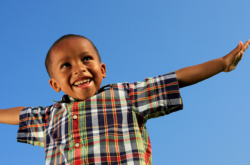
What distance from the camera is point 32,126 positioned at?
2184 mm

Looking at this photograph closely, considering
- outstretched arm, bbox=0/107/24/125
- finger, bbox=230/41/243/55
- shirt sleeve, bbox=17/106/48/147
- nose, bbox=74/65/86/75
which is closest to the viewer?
finger, bbox=230/41/243/55

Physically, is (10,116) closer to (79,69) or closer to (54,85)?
(54,85)

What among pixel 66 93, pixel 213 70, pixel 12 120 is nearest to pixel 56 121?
pixel 66 93

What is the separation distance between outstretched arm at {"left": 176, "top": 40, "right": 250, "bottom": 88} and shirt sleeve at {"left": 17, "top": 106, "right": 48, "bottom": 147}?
1196mm

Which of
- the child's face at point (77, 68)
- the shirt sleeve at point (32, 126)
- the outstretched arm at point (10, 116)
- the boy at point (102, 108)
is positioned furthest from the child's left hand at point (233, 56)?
the outstretched arm at point (10, 116)

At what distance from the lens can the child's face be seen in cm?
202

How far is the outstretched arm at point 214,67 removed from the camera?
5.75 feet

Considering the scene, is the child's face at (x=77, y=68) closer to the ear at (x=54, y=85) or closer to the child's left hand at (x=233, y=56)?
the ear at (x=54, y=85)

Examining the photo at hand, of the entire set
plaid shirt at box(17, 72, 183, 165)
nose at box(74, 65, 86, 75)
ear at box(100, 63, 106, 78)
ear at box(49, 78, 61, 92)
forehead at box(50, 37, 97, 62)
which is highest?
forehead at box(50, 37, 97, 62)

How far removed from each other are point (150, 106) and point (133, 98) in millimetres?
137

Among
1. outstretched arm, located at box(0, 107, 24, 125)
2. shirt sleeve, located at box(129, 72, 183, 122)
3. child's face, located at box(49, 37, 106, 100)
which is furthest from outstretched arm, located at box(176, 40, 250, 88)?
outstretched arm, located at box(0, 107, 24, 125)

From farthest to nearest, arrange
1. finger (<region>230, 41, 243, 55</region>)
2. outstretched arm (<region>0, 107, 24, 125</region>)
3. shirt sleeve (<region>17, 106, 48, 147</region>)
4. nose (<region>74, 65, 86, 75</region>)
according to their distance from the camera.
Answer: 1. outstretched arm (<region>0, 107, 24, 125</region>)
2. shirt sleeve (<region>17, 106, 48, 147</region>)
3. nose (<region>74, 65, 86, 75</region>)
4. finger (<region>230, 41, 243, 55</region>)

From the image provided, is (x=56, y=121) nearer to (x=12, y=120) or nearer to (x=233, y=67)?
(x=12, y=120)

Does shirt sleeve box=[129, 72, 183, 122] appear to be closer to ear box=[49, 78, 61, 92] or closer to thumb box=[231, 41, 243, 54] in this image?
thumb box=[231, 41, 243, 54]
